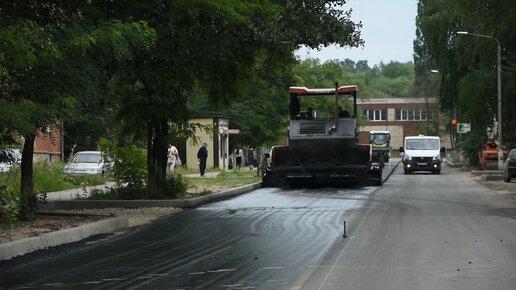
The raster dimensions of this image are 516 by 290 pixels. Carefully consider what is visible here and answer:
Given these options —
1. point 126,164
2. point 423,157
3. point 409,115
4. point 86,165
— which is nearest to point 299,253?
point 126,164

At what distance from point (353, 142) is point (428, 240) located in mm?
17623

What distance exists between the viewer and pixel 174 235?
53.0 ft

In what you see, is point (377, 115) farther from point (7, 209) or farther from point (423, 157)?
point (7, 209)

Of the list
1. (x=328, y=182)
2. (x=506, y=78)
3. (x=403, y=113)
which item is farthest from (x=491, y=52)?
(x=403, y=113)

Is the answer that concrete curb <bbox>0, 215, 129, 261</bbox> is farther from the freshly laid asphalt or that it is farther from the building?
the building

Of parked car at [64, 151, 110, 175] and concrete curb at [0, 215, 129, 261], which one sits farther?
parked car at [64, 151, 110, 175]

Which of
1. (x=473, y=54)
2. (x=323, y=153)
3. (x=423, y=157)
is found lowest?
(x=423, y=157)

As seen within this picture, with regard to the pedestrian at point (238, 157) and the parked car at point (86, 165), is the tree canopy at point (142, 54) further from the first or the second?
the pedestrian at point (238, 157)

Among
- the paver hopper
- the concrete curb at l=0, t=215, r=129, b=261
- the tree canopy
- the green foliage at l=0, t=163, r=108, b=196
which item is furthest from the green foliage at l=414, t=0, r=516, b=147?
the concrete curb at l=0, t=215, r=129, b=261

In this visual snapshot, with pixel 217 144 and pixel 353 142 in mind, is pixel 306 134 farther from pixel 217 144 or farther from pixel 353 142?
pixel 217 144

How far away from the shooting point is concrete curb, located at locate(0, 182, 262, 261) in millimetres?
13305

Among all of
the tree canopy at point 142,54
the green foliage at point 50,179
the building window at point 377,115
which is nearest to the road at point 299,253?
the tree canopy at point 142,54

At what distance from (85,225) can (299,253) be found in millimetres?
5091

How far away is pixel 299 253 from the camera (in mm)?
12773
